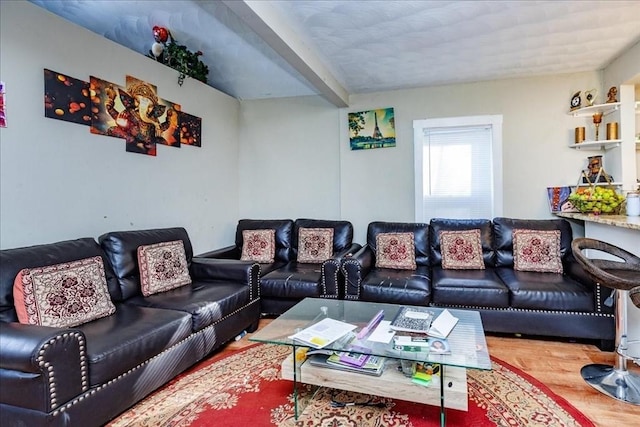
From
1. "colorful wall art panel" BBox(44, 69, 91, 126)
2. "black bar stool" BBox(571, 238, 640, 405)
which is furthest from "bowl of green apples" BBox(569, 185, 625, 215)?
"colorful wall art panel" BBox(44, 69, 91, 126)

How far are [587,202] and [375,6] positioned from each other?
2.52 meters

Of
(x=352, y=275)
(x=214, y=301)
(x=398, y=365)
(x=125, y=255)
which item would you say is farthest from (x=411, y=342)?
(x=125, y=255)

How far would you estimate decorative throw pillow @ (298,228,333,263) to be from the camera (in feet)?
12.7

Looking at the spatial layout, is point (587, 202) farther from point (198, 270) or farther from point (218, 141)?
point (218, 141)

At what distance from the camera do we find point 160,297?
103 inches

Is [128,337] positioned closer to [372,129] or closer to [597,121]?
[372,129]

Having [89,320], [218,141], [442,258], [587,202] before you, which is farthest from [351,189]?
[89,320]

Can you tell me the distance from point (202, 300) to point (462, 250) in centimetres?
238

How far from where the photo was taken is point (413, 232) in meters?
3.67

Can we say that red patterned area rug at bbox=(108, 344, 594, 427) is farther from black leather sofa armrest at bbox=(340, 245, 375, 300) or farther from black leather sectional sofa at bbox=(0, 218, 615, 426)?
black leather sofa armrest at bbox=(340, 245, 375, 300)

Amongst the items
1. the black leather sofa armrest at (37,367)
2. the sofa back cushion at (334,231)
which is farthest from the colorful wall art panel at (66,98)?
the sofa back cushion at (334,231)

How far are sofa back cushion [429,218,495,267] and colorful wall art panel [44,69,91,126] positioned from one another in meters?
3.14

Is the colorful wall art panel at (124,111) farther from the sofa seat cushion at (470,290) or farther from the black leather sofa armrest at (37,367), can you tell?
the sofa seat cushion at (470,290)

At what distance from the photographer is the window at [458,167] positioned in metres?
3.84
